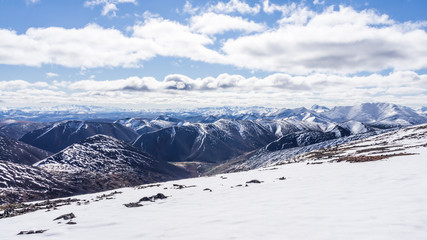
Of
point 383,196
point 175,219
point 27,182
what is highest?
point 383,196

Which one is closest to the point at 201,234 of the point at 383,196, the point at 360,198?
the point at 360,198

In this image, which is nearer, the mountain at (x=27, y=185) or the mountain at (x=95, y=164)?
the mountain at (x=27, y=185)

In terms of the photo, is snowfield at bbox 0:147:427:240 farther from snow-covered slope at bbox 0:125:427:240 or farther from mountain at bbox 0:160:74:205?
mountain at bbox 0:160:74:205

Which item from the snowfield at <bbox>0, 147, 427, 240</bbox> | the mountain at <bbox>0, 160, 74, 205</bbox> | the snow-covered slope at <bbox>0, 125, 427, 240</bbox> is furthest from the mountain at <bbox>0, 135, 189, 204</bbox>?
the snowfield at <bbox>0, 147, 427, 240</bbox>

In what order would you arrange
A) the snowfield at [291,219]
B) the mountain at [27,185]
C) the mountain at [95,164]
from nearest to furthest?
the snowfield at [291,219]
the mountain at [27,185]
the mountain at [95,164]

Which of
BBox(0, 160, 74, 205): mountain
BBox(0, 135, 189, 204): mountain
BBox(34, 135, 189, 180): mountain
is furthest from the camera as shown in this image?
BBox(34, 135, 189, 180): mountain

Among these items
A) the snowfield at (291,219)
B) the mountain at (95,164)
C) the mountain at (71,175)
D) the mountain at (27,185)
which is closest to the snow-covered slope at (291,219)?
the snowfield at (291,219)

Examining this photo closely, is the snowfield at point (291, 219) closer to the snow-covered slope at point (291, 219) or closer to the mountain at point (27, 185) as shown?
the snow-covered slope at point (291, 219)

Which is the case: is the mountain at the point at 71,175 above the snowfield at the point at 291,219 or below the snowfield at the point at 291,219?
below

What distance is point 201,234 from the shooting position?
11.0 meters

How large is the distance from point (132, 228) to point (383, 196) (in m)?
13.7

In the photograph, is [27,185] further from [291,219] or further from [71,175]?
A: [291,219]

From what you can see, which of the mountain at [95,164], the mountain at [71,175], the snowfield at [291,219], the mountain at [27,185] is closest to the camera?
the snowfield at [291,219]

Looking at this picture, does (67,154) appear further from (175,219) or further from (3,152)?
(175,219)
